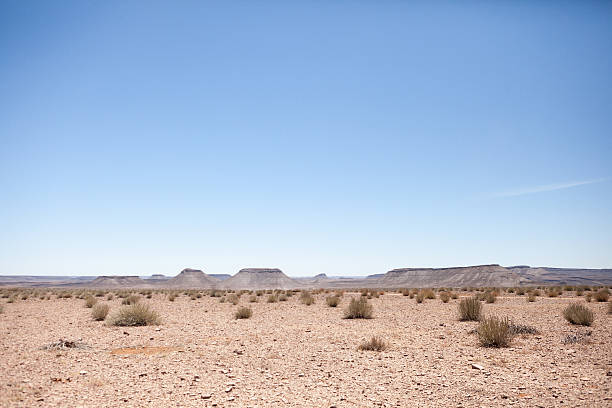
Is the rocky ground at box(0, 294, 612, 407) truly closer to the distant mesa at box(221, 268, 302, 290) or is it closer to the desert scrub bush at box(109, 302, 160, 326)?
the desert scrub bush at box(109, 302, 160, 326)

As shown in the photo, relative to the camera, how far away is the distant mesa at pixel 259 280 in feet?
431

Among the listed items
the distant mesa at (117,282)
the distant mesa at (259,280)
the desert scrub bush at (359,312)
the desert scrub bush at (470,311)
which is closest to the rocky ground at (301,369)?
the desert scrub bush at (470,311)

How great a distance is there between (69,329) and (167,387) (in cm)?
1109

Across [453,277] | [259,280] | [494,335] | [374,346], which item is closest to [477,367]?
[494,335]

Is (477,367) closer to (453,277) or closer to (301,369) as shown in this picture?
(301,369)

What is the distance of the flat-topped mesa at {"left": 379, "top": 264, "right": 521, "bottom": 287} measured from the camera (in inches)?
3875

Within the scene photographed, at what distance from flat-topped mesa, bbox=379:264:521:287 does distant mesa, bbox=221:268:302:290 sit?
31554mm

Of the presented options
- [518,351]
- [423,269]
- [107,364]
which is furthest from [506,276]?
[107,364]

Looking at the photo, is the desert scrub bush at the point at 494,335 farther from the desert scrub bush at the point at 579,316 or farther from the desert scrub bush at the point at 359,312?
the desert scrub bush at the point at 359,312

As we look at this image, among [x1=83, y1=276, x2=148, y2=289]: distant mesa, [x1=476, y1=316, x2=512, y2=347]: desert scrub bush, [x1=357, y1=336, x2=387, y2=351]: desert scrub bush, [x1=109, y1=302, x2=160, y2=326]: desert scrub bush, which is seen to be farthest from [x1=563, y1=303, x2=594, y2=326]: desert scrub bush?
[x1=83, y1=276, x2=148, y2=289]: distant mesa

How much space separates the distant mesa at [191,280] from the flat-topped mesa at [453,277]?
183ft

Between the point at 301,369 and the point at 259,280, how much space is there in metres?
128

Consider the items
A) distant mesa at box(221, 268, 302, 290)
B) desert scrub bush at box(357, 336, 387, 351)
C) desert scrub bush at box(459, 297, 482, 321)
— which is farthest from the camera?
distant mesa at box(221, 268, 302, 290)

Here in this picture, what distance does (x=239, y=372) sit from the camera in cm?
976
